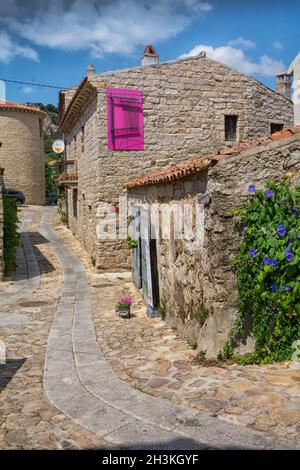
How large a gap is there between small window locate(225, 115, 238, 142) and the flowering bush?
9430 millimetres

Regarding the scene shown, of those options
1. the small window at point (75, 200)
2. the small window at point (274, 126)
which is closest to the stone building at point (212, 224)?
the small window at point (274, 126)

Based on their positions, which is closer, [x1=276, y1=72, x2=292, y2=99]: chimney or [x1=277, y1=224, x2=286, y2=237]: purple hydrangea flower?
[x1=277, y1=224, x2=286, y2=237]: purple hydrangea flower

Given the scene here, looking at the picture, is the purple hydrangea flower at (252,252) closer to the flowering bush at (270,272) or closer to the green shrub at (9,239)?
the flowering bush at (270,272)

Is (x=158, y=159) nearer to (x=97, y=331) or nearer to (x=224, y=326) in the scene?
(x=97, y=331)

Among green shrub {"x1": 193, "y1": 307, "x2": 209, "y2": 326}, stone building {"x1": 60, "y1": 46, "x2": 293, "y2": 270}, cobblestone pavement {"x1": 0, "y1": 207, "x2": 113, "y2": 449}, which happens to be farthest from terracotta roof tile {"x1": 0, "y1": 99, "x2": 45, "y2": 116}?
green shrub {"x1": 193, "y1": 307, "x2": 209, "y2": 326}

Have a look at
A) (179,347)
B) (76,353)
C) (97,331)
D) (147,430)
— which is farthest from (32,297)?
(147,430)

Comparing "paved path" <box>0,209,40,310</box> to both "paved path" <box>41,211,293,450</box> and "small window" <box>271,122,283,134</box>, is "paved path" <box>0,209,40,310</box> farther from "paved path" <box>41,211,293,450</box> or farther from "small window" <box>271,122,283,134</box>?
"small window" <box>271,122,283,134</box>

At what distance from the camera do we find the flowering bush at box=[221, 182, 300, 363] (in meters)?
4.31

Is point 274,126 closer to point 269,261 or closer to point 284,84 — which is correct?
point 284,84

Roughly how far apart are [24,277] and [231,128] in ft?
26.9

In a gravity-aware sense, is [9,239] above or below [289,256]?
below

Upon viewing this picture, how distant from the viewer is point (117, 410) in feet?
12.1

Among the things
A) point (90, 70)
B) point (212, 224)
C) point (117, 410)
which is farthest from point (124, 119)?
point (117, 410)

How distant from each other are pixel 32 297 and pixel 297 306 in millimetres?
6556
